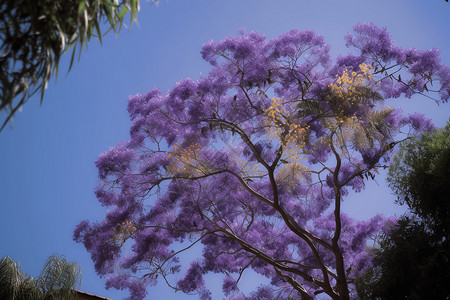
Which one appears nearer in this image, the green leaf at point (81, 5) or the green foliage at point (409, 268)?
the green leaf at point (81, 5)

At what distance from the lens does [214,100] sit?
948cm

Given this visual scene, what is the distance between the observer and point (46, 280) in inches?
303

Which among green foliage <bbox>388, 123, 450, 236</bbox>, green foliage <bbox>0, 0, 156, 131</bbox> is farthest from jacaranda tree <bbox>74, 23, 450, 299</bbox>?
green foliage <bbox>0, 0, 156, 131</bbox>

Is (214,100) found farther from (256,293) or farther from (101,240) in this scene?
(256,293)

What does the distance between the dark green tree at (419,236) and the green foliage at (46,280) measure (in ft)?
15.0

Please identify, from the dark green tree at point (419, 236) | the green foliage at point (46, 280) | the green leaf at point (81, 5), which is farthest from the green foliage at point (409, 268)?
the green leaf at point (81, 5)

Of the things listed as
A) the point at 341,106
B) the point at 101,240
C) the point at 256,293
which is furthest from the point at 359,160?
the point at 101,240

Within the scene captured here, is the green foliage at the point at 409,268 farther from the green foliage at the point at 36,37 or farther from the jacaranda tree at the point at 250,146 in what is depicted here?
the green foliage at the point at 36,37

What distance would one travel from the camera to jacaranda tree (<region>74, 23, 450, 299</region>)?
9.05 meters

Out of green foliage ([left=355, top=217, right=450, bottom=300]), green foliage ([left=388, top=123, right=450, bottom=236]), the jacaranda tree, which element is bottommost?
green foliage ([left=355, top=217, right=450, bottom=300])

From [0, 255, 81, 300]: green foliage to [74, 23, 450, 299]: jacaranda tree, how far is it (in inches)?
68.8

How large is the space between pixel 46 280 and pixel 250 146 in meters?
4.25

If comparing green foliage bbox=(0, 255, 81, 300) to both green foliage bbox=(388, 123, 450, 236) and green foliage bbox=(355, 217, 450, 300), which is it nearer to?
green foliage bbox=(355, 217, 450, 300)

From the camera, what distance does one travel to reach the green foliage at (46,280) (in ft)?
24.8
